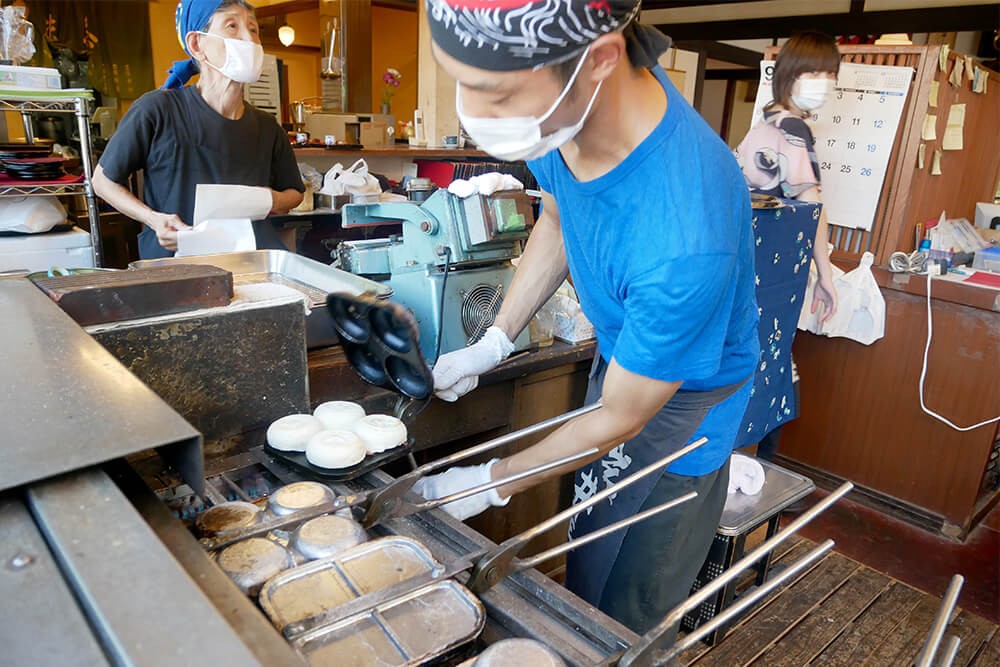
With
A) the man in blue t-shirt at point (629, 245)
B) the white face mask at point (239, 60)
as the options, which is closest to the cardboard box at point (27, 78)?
the white face mask at point (239, 60)

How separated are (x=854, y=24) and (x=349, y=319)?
582 centimetres

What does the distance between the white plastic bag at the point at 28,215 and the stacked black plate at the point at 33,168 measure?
4.4 inches

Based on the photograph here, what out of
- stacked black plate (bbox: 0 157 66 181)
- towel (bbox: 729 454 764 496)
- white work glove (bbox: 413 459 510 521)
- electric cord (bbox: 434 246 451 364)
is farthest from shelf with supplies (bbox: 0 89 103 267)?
towel (bbox: 729 454 764 496)

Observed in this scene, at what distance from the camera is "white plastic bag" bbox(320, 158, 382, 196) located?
3750 mm

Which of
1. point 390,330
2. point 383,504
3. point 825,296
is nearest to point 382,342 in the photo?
point 390,330

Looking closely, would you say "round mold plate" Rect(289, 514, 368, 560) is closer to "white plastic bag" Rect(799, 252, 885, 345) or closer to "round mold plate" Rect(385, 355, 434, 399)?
"round mold plate" Rect(385, 355, 434, 399)

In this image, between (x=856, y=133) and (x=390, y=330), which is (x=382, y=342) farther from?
(x=856, y=133)

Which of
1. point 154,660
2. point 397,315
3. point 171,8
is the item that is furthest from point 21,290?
point 171,8

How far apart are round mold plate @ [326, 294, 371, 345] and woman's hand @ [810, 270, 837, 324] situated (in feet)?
7.77

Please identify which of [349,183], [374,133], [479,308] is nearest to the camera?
[479,308]

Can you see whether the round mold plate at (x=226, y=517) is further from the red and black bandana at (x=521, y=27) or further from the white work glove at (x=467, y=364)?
the red and black bandana at (x=521, y=27)

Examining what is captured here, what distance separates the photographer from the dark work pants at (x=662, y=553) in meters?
1.38

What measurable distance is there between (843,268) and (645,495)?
2270mm

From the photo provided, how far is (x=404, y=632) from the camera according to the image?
77cm
